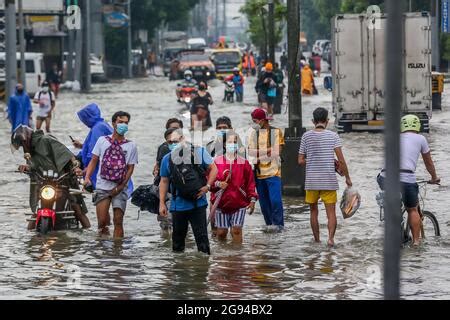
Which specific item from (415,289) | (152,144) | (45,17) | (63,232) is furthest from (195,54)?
(415,289)

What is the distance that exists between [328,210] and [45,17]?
2243 inches

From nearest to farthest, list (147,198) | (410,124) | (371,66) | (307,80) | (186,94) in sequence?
(410,124)
(147,198)
(371,66)
(186,94)
(307,80)

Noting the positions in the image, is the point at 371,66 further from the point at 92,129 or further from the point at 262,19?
the point at 262,19

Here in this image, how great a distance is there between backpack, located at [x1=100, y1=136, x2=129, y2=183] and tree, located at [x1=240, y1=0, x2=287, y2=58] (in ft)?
102

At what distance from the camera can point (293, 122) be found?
21.3 meters

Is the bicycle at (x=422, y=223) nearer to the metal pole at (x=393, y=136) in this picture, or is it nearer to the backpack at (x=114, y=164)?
the backpack at (x=114, y=164)

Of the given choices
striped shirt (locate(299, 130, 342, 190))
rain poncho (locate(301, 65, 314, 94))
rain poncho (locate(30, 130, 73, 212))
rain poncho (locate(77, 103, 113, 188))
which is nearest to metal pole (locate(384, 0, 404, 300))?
striped shirt (locate(299, 130, 342, 190))

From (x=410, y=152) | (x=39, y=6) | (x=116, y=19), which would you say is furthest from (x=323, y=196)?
(x=116, y=19)

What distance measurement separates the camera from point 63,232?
1719 centimetres

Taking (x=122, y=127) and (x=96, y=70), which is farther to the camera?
(x=96, y=70)

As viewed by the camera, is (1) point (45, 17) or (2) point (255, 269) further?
(1) point (45, 17)

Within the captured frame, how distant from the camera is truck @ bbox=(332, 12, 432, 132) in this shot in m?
31.7

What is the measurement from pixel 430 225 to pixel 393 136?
11019mm
